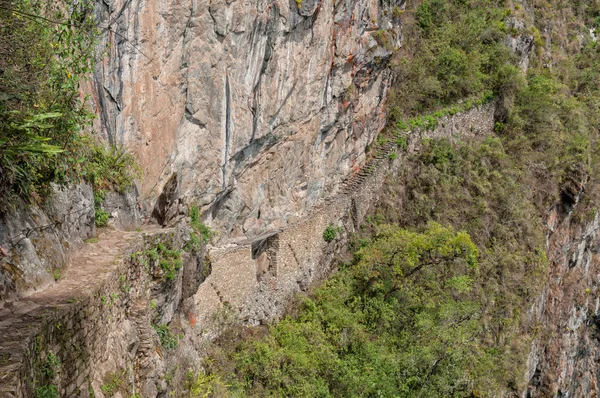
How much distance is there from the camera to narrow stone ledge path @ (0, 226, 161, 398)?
3.62 m

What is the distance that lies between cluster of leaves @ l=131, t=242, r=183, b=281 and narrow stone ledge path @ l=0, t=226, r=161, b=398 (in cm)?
25

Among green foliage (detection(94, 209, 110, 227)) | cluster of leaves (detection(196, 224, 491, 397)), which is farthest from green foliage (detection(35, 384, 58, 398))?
cluster of leaves (detection(196, 224, 491, 397))

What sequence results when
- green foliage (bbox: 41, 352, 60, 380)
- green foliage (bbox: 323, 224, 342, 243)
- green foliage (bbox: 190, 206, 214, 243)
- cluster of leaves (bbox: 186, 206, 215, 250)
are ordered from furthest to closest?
green foliage (bbox: 323, 224, 342, 243), green foliage (bbox: 190, 206, 214, 243), cluster of leaves (bbox: 186, 206, 215, 250), green foliage (bbox: 41, 352, 60, 380)

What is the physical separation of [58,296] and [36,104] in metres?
2.02

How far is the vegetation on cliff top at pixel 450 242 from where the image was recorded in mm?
11422

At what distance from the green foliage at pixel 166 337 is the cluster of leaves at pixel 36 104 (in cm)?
225

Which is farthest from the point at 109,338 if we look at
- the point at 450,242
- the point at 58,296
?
the point at 450,242

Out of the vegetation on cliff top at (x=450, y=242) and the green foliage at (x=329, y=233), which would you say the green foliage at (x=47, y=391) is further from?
the green foliage at (x=329, y=233)

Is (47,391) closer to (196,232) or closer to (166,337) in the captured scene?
(166,337)

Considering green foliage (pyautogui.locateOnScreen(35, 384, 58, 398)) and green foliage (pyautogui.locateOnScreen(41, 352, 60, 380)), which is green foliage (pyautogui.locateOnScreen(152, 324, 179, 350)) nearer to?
green foliage (pyautogui.locateOnScreen(41, 352, 60, 380))

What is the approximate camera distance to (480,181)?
61.6 feet

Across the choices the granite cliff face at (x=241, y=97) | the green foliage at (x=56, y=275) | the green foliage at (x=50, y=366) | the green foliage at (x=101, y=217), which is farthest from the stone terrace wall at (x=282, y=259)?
the green foliage at (x=50, y=366)

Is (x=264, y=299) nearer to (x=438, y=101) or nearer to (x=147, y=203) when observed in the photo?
(x=147, y=203)

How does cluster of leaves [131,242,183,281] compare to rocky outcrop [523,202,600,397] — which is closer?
cluster of leaves [131,242,183,281]
